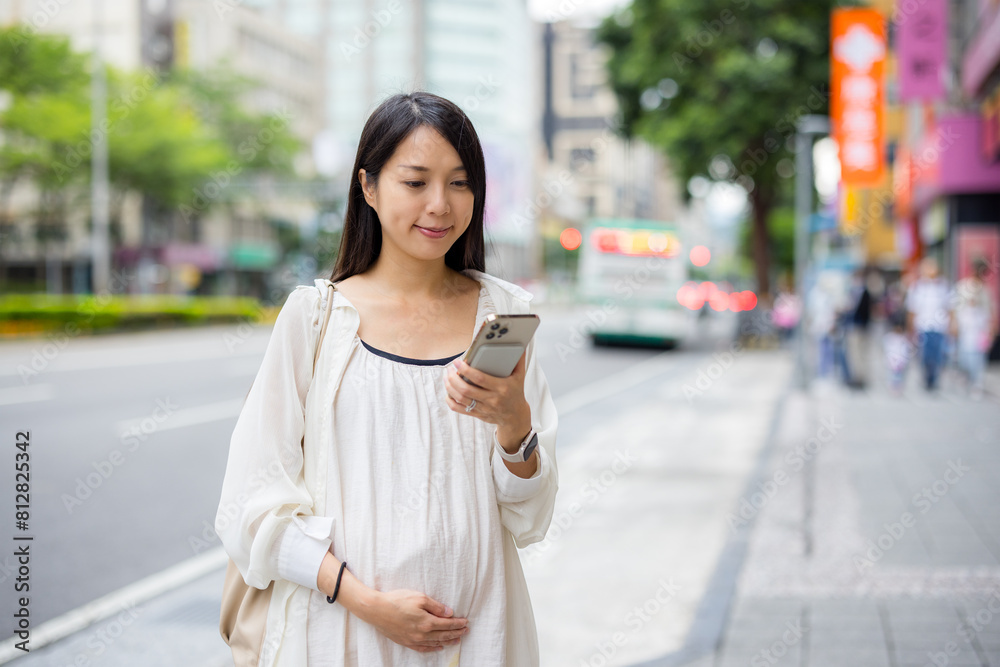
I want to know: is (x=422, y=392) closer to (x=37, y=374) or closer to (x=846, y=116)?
(x=37, y=374)

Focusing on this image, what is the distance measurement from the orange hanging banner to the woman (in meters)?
15.5

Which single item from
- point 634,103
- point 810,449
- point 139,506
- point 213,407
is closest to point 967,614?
point 810,449

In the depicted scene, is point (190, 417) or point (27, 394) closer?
point (190, 417)

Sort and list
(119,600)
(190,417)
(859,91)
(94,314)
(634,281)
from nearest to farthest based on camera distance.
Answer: (119,600) < (190,417) < (859,91) < (94,314) < (634,281)

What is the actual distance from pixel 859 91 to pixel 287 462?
16.7 meters

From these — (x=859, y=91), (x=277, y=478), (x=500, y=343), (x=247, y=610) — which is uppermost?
(x=859, y=91)

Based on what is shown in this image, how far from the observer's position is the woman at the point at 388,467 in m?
1.53

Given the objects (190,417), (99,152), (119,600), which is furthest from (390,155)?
(99,152)

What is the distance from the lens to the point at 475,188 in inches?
66.6

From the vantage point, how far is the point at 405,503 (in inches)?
61.6
